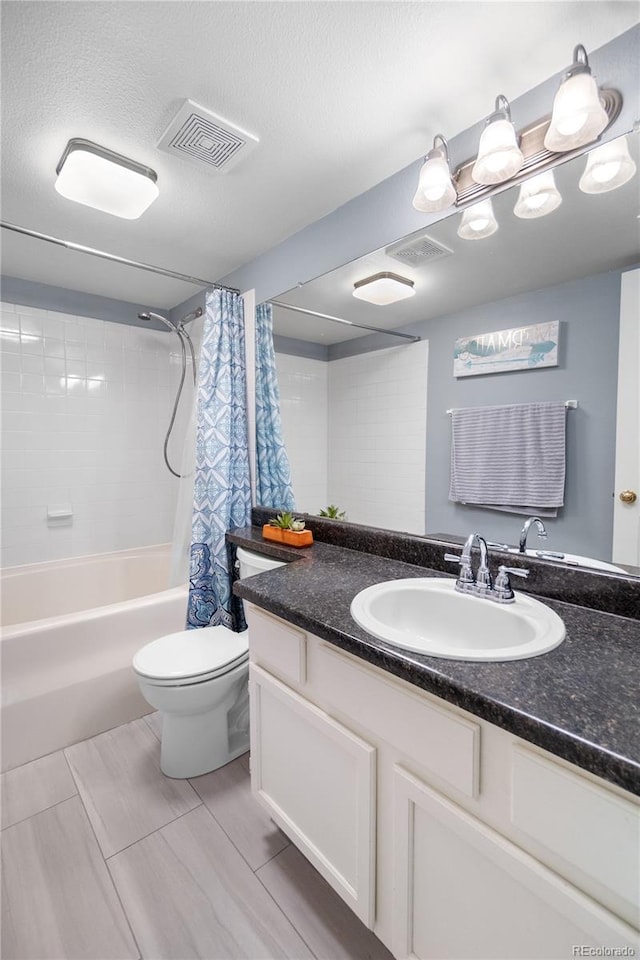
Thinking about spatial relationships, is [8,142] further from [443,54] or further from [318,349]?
[443,54]

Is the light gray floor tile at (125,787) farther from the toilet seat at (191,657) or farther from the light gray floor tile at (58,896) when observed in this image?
the toilet seat at (191,657)

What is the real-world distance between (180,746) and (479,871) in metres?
1.24

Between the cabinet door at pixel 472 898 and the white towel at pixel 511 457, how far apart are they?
2.57 ft

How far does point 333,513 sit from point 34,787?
1541 millimetres

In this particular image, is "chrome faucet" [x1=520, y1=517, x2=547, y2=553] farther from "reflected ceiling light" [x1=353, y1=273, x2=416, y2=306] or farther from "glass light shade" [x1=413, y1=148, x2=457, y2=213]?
Answer: "glass light shade" [x1=413, y1=148, x2=457, y2=213]

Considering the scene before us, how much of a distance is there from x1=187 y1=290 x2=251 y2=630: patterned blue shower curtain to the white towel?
3.74 ft

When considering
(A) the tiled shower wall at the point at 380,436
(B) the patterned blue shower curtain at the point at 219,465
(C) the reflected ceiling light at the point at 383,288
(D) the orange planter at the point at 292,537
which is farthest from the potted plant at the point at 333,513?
(C) the reflected ceiling light at the point at 383,288

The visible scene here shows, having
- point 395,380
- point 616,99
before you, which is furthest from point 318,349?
point 616,99

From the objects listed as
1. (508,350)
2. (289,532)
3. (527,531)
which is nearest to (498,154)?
(508,350)

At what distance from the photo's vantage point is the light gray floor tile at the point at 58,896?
1.07m

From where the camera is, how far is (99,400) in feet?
9.06

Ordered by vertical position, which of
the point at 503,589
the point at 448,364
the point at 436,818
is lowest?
the point at 436,818

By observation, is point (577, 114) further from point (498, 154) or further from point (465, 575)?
point (465, 575)

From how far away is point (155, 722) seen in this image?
1.95 metres
